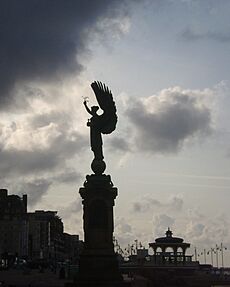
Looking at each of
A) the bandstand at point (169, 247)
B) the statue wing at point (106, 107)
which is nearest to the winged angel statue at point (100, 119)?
the statue wing at point (106, 107)

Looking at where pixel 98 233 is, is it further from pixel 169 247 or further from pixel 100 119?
pixel 169 247

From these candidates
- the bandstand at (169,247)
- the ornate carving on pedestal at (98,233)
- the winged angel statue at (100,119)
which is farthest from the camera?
the bandstand at (169,247)

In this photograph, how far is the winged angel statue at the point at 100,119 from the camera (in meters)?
58.4

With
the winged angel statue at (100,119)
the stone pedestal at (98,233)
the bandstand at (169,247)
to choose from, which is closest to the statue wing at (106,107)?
the winged angel statue at (100,119)

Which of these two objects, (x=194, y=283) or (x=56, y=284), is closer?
(x=56, y=284)

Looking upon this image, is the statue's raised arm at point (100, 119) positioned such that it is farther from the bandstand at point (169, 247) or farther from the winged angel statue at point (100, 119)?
the bandstand at point (169, 247)

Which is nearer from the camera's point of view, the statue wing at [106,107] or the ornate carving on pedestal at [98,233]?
the ornate carving on pedestal at [98,233]

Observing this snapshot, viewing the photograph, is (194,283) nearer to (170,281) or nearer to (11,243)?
(170,281)

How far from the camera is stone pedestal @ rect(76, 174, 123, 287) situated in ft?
174

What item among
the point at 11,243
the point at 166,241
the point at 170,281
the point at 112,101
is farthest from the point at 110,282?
the point at 11,243

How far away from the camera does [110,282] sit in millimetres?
51562

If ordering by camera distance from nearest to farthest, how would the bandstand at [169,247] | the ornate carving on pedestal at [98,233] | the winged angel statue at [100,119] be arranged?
1. the ornate carving on pedestal at [98,233]
2. the winged angel statue at [100,119]
3. the bandstand at [169,247]

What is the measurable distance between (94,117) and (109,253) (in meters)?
12.3

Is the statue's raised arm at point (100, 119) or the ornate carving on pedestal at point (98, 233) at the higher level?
the statue's raised arm at point (100, 119)
